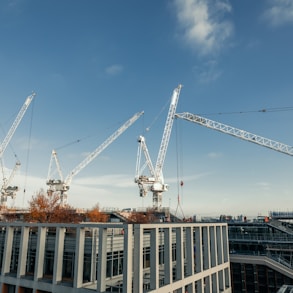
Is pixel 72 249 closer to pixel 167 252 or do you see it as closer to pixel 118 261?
pixel 118 261

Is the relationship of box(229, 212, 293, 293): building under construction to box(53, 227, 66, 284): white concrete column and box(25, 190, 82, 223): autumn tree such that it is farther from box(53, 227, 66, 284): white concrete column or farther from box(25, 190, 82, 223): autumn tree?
box(25, 190, 82, 223): autumn tree

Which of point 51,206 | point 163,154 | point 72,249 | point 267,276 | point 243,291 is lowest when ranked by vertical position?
point 243,291

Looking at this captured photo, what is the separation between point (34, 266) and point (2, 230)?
303 inches

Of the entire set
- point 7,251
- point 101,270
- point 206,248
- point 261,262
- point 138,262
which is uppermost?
point 138,262

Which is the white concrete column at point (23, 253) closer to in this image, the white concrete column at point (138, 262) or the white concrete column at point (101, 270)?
the white concrete column at point (101, 270)

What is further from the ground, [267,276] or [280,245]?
[280,245]

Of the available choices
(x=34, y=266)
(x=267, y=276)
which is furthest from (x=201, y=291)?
(x=34, y=266)

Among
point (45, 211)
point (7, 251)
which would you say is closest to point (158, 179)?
point (45, 211)

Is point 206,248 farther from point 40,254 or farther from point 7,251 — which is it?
point 7,251

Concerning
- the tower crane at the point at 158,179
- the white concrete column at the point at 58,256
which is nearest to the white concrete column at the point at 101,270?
the white concrete column at the point at 58,256

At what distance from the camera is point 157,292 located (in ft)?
78.1

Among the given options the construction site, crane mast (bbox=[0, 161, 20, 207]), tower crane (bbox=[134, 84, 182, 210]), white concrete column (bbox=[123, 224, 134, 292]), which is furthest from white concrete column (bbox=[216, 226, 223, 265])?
crane mast (bbox=[0, 161, 20, 207])

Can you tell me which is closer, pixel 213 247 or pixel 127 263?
pixel 127 263

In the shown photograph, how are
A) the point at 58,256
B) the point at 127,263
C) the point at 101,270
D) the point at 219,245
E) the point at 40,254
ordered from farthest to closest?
the point at 219,245 < the point at 40,254 < the point at 58,256 < the point at 101,270 < the point at 127,263
